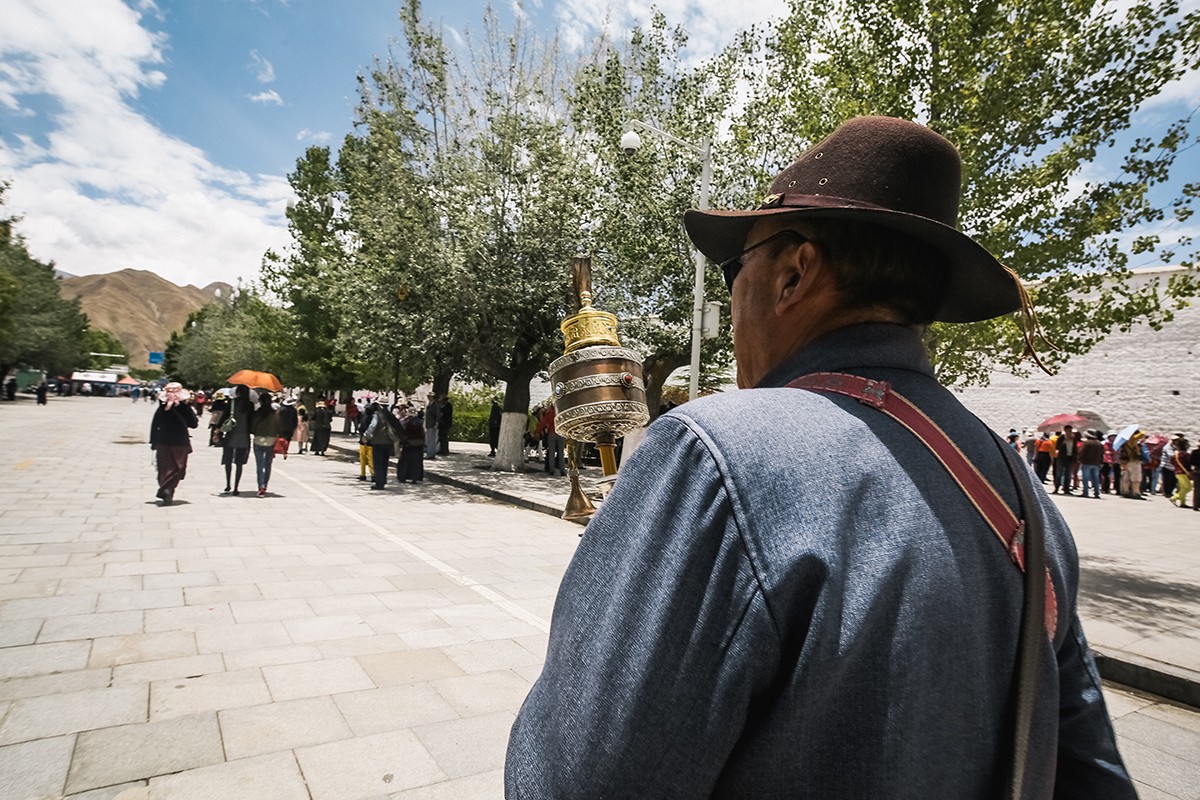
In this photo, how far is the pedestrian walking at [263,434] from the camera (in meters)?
12.7

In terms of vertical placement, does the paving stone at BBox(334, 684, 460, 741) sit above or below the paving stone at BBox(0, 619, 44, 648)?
above

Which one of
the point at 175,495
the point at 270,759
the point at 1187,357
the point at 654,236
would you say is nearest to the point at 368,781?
the point at 270,759

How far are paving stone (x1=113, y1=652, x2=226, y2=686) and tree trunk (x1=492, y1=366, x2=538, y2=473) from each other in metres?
14.4

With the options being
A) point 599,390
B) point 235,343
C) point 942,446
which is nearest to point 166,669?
point 599,390

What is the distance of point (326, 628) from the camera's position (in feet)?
17.8

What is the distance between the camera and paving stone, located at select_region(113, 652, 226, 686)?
4.30m

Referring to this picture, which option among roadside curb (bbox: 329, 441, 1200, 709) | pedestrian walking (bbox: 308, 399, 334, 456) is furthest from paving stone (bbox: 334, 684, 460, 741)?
pedestrian walking (bbox: 308, 399, 334, 456)

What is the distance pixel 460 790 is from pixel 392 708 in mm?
999

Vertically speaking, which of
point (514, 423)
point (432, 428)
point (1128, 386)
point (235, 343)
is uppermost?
point (235, 343)

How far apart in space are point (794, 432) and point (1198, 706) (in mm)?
6006

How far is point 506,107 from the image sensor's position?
1686cm

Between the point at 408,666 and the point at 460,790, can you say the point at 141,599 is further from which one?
the point at 460,790

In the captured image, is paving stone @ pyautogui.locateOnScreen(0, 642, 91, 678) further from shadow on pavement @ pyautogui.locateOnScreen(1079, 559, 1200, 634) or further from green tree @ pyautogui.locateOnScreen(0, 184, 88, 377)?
green tree @ pyautogui.locateOnScreen(0, 184, 88, 377)

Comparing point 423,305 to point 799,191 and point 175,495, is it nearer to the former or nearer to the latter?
point 175,495
